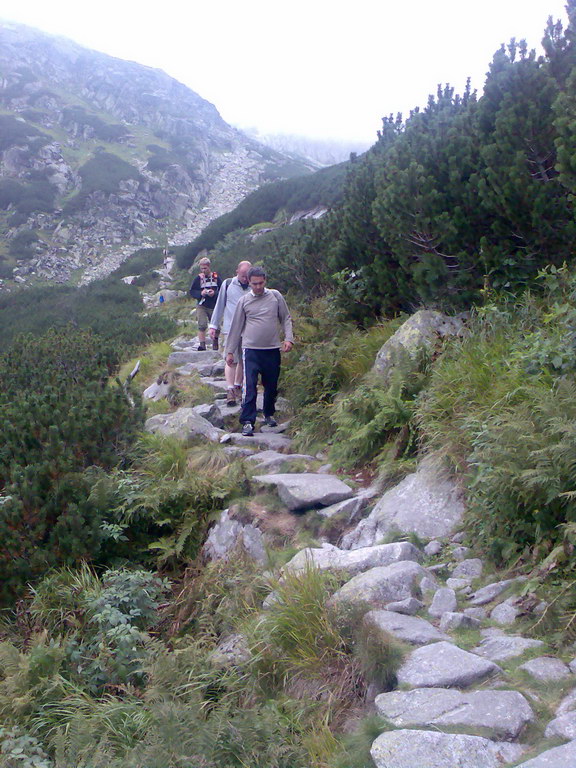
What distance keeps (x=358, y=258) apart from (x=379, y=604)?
19.8 ft

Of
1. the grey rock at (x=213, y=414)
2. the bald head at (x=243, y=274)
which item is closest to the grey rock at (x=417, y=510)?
the grey rock at (x=213, y=414)

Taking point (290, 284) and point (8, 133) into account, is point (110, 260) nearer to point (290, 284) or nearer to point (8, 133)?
point (8, 133)

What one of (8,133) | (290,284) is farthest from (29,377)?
(8,133)

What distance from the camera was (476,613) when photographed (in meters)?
3.18

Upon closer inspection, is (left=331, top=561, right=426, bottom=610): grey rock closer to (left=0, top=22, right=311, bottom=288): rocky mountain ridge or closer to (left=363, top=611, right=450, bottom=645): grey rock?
(left=363, top=611, right=450, bottom=645): grey rock

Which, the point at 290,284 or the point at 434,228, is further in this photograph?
the point at 290,284

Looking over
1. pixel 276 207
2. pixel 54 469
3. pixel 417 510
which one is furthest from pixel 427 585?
pixel 276 207

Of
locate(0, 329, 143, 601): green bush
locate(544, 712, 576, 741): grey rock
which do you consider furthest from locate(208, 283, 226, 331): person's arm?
locate(544, 712, 576, 741): grey rock

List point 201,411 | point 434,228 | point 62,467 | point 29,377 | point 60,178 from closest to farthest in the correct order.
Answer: point 62,467 < point 434,228 < point 201,411 < point 29,377 < point 60,178

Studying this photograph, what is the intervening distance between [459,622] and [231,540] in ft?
7.69

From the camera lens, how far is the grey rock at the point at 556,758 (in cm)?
203

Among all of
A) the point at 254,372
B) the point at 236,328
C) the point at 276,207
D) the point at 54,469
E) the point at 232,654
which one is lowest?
the point at 232,654

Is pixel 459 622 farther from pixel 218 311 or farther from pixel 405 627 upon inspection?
pixel 218 311

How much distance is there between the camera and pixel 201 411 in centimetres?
809
